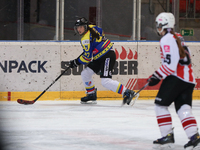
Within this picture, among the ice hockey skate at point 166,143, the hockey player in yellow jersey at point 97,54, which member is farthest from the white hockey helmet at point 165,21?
the hockey player in yellow jersey at point 97,54

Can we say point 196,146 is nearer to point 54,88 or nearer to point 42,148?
point 42,148

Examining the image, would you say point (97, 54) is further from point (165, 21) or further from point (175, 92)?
point (175, 92)

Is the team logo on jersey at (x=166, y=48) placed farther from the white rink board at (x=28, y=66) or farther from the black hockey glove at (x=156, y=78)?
the white rink board at (x=28, y=66)

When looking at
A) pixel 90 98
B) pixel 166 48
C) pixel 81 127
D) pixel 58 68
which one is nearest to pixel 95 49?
pixel 90 98

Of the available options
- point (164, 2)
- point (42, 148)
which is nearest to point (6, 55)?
point (164, 2)

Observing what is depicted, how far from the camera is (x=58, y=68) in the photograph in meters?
6.47

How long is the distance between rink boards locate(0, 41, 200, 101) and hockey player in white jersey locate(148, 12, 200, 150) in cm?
350

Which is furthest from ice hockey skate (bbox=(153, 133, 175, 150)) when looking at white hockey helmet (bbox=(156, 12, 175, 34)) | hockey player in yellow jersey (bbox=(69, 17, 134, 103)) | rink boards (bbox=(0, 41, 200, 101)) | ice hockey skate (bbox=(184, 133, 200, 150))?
rink boards (bbox=(0, 41, 200, 101))

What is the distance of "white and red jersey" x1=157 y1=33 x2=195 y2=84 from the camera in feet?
9.68

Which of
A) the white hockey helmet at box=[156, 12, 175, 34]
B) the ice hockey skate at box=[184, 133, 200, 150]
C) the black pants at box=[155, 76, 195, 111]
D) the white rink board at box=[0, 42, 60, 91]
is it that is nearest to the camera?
the ice hockey skate at box=[184, 133, 200, 150]

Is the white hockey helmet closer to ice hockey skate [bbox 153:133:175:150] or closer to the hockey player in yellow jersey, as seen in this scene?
ice hockey skate [bbox 153:133:175:150]

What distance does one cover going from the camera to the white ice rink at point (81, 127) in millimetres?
3162

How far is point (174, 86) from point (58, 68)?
367 centimetres

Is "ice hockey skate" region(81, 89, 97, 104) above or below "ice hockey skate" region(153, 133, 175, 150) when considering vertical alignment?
above
